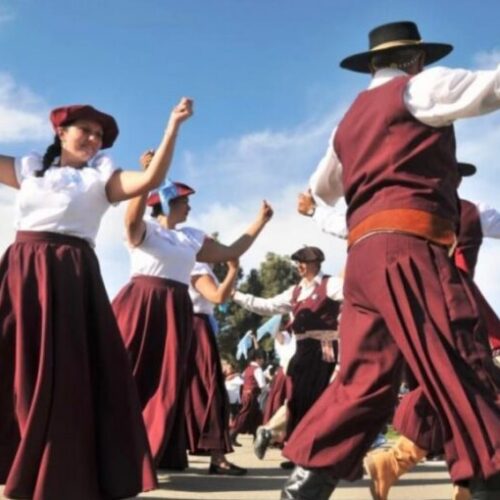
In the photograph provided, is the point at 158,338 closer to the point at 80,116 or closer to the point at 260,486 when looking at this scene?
the point at 260,486

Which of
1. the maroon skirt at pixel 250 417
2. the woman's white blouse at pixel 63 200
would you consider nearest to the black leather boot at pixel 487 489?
the woman's white blouse at pixel 63 200

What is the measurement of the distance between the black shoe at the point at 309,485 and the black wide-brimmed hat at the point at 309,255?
16.3ft

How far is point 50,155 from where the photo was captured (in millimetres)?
4309

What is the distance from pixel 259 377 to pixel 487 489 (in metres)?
15.1

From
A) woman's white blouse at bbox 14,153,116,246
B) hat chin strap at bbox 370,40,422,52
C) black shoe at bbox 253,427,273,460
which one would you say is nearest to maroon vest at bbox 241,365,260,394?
black shoe at bbox 253,427,273,460

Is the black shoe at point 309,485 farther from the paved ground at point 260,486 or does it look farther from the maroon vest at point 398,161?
the paved ground at point 260,486

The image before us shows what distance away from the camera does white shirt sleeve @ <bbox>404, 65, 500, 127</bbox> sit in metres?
3.05

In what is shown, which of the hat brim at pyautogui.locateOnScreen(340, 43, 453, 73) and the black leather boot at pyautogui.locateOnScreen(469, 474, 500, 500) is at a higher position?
the hat brim at pyautogui.locateOnScreen(340, 43, 453, 73)

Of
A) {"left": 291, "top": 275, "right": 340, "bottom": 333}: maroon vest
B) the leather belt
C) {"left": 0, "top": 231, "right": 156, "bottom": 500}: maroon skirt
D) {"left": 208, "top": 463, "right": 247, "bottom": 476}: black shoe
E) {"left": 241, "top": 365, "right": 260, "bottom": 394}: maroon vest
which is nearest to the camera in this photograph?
the leather belt

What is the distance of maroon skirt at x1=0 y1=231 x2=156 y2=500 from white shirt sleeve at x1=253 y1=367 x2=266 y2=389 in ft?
44.3

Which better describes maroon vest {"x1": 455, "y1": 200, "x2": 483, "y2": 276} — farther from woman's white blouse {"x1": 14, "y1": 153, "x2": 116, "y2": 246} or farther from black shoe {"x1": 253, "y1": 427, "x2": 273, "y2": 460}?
black shoe {"x1": 253, "y1": 427, "x2": 273, "y2": 460}

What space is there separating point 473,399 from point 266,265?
48.2 m

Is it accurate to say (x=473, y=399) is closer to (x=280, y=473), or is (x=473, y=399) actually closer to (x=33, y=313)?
(x=33, y=313)

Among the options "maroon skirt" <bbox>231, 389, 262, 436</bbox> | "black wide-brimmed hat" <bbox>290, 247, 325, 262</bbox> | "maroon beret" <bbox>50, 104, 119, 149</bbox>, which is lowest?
"maroon skirt" <bbox>231, 389, 262, 436</bbox>
